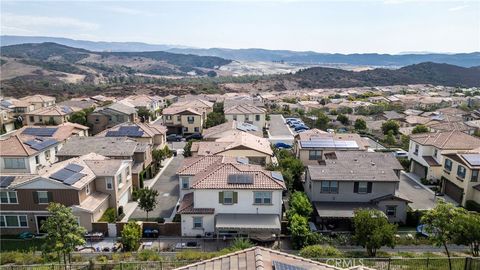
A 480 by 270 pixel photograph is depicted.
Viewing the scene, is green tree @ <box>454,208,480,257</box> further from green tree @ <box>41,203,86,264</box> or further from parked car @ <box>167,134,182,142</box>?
parked car @ <box>167,134,182,142</box>

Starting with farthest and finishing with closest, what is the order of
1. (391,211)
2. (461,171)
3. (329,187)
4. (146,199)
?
(461,171)
(329,187)
(391,211)
(146,199)

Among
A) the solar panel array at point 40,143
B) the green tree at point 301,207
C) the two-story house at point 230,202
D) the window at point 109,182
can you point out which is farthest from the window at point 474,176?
the solar panel array at point 40,143

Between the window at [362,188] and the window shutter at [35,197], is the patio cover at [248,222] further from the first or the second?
the window shutter at [35,197]

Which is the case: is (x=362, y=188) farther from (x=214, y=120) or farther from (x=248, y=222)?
(x=214, y=120)

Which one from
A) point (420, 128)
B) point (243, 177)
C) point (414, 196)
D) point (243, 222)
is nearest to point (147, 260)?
point (243, 222)

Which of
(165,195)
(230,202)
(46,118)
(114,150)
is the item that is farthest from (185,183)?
(46,118)

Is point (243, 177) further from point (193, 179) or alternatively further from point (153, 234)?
point (153, 234)
